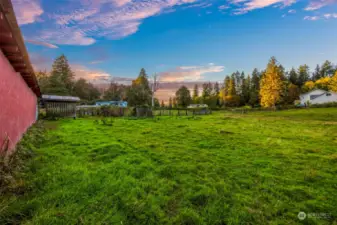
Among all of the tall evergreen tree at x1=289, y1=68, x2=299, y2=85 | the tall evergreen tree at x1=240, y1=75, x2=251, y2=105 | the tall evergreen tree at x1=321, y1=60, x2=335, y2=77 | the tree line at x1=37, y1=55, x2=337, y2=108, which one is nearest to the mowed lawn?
the tree line at x1=37, y1=55, x2=337, y2=108

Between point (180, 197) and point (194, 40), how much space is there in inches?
606

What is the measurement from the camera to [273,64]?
33.4 m

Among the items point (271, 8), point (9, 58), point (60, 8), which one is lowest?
point (9, 58)

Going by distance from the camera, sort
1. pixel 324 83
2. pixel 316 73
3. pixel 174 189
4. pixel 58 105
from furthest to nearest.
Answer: pixel 316 73 < pixel 324 83 < pixel 58 105 < pixel 174 189

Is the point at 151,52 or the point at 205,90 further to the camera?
the point at 205,90

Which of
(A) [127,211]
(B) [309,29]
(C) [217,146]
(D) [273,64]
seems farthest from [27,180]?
(D) [273,64]

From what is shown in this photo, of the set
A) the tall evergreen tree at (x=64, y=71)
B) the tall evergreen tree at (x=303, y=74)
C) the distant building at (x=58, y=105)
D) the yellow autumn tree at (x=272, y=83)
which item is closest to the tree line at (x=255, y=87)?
the tall evergreen tree at (x=303, y=74)

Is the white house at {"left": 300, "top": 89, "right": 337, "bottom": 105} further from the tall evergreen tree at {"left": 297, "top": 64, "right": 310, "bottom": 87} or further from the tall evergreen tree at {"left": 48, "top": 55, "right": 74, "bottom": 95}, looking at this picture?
the tall evergreen tree at {"left": 48, "top": 55, "right": 74, "bottom": 95}

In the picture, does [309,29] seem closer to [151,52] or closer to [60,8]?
[151,52]

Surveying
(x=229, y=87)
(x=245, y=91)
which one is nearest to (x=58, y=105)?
(x=229, y=87)

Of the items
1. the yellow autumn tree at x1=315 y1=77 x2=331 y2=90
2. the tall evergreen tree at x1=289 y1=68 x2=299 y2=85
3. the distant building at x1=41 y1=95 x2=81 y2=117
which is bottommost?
the distant building at x1=41 y1=95 x2=81 y2=117

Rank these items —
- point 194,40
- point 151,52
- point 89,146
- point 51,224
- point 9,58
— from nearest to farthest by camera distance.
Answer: point 51,224, point 9,58, point 89,146, point 194,40, point 151,52

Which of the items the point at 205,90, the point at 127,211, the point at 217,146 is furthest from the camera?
the point at 205,90

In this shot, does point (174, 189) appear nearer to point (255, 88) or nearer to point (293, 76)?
point (255, 88)
